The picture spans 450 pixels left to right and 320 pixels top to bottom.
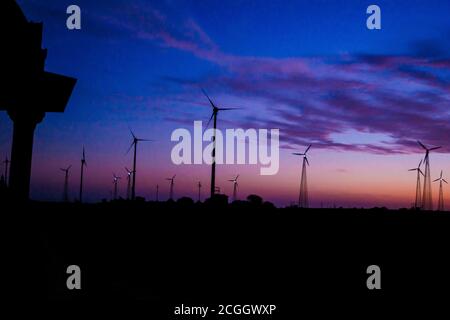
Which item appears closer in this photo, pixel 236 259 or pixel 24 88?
pixel 24 88

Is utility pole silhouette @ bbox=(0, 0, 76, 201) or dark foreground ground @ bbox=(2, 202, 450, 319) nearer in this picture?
utility pole silhouette @ bbox=(0, 0, 76, 201)

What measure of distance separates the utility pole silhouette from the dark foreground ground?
20.2 inches

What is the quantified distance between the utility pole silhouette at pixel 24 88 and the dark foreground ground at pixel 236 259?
0.51m

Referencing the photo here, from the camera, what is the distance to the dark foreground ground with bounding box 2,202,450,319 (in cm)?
861

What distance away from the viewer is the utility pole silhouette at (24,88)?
367 cm

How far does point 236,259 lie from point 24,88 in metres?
11.6

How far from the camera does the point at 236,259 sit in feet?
50.1

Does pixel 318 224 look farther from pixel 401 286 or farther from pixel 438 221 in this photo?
pixel 438 221

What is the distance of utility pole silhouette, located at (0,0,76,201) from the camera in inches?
144

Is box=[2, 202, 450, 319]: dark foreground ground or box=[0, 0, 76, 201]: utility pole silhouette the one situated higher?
box=[0, 0, 76, 201]: utility pole silhouette

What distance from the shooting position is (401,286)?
49.5 feet
